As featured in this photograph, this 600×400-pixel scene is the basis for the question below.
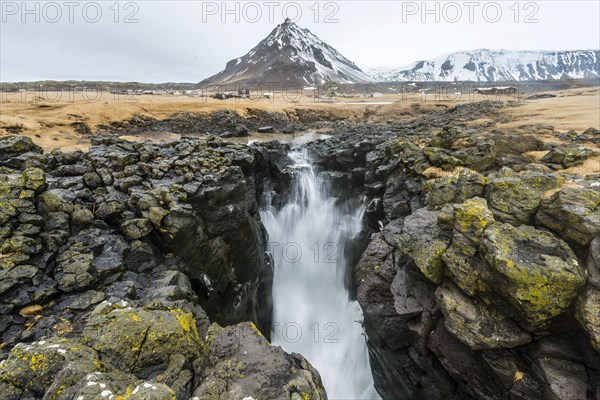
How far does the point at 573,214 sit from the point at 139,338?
11804 mm

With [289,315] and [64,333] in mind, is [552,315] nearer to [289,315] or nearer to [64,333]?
[64,333]

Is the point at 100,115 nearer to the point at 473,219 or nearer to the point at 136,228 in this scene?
the point at 136,228

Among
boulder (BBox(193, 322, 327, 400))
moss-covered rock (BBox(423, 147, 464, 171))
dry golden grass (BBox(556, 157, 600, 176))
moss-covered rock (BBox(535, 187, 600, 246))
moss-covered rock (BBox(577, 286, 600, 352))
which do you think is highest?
moss-covered rock (BBox(423, 147, 464, 171))

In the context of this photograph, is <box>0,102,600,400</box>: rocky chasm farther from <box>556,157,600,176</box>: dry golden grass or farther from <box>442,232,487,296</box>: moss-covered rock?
<box>556,157,600,176</box>: dry golden grass

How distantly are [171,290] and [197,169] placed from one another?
25.4ft

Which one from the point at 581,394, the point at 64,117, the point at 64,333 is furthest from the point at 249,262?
the point at 64,117

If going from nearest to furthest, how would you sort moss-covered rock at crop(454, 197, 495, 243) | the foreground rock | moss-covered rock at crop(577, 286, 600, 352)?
the foreground rock < moss-covered rock at crop(577, 286, 600, 352) < moss-covered rock at crop(454, 197, 495, 243)

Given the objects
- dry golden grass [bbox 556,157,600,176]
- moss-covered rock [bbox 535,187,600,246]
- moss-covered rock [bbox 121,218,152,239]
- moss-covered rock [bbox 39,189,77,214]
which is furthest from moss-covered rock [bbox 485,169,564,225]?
moss-covered rock [bbox 39,189,77,214]

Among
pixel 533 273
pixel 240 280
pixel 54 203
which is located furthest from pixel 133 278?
pixel 533 273

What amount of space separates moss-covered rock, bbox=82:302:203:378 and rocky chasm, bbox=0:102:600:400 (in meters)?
0.03

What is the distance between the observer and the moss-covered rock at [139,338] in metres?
5.68

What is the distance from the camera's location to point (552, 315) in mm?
7734

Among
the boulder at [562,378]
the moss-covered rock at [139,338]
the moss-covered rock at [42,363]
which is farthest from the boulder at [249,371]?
the boulder at [562,378]

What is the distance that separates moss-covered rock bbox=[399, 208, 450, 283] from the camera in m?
9.88
